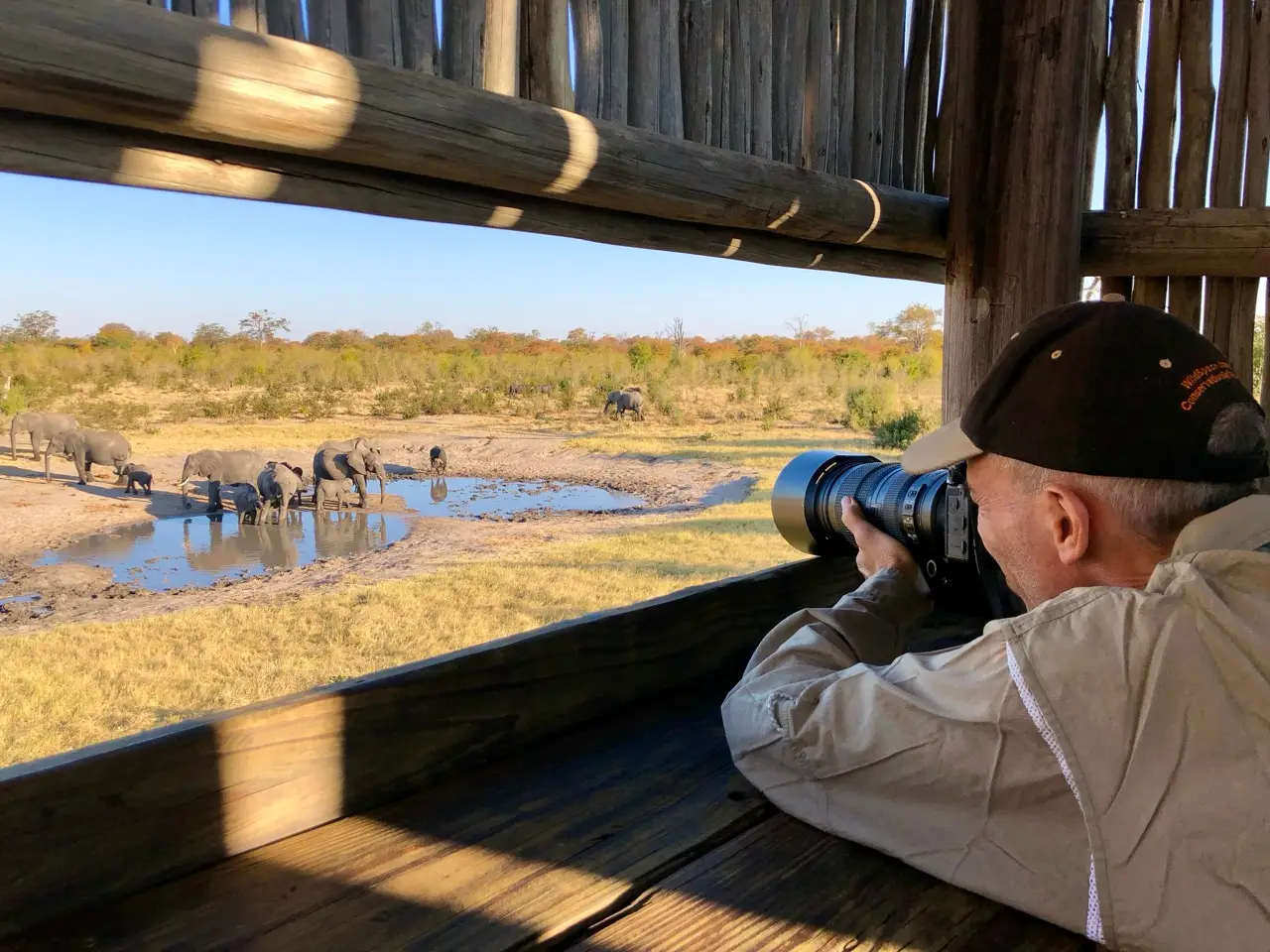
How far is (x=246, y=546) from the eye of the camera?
36.6ft

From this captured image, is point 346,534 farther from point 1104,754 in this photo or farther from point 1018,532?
point 1104,754

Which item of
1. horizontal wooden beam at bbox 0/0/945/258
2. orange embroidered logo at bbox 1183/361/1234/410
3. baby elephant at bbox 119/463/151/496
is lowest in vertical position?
baby elephant at bbox 119/463/151/496

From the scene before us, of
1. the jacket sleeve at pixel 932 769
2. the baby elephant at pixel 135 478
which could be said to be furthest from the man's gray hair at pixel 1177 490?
the baby elephant at pixel 135 478

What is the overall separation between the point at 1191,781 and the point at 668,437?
52.6ft

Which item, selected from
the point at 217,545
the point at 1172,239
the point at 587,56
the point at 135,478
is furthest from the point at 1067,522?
the point at 135,478

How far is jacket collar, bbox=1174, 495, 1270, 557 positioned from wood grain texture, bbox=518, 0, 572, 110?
51.8 inches

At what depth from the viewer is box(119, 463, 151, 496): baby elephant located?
41.3 feet

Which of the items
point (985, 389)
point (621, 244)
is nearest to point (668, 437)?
point (621, 244)

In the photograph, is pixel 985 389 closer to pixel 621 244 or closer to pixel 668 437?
pixel 621 244

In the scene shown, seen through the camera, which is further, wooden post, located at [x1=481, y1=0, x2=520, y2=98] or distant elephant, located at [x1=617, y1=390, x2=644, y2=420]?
distant elephant, located at [x1=617, y1=390, x2=644, y2=420]

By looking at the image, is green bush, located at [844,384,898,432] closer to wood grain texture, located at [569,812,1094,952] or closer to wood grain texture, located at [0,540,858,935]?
wood grain texture, located at [0,540,858,935]

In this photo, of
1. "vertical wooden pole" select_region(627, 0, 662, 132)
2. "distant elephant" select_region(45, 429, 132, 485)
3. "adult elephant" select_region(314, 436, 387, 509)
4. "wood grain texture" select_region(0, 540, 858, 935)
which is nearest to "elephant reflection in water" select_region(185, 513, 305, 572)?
"adult elephant" select_region(314, 436, 387, 509)

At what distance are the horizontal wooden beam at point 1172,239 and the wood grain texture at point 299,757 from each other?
1.71m

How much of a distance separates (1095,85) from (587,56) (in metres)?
1.48
